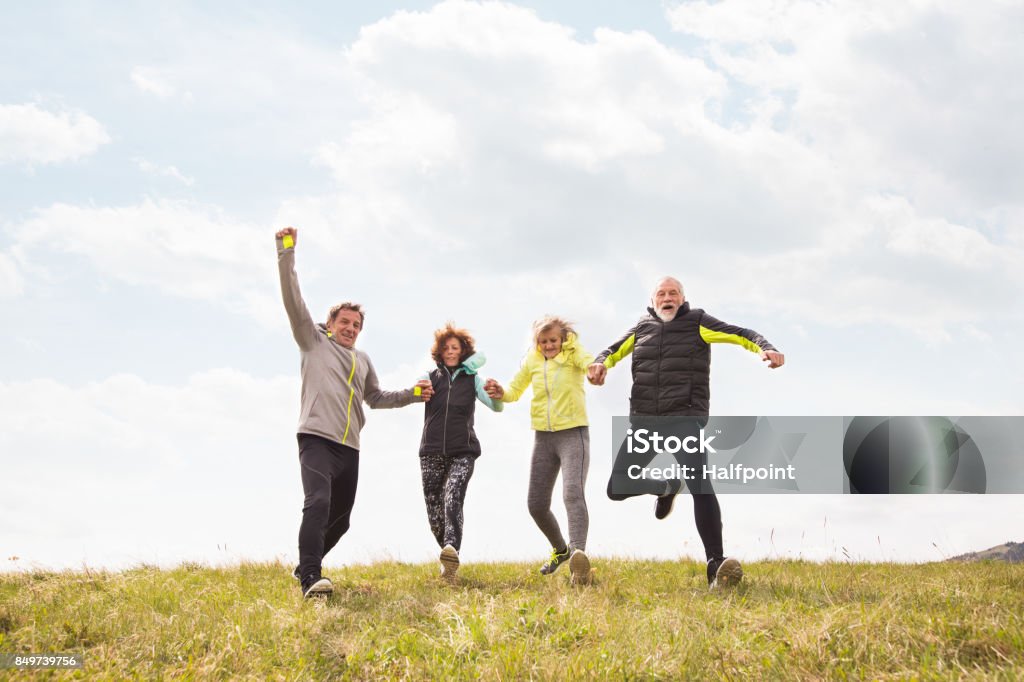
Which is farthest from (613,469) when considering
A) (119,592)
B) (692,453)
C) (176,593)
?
(119,592)

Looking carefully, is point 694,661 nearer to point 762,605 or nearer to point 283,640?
point 762,605

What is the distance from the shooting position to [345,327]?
26.0ft

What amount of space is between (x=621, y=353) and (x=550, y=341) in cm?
78

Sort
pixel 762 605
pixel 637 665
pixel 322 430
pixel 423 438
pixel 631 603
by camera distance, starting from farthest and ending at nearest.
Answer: pixel 423 438 → pixel 322 430 → pixel 631 603 → pixel 762 605 → pixel 637 665

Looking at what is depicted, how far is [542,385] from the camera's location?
8391mm

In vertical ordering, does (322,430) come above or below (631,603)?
above

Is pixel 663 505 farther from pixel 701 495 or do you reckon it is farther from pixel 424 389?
pixel 424 389

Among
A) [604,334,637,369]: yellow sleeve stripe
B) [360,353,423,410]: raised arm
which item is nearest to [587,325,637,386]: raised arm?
[604,334,637,369]: yellow sleeve stripe

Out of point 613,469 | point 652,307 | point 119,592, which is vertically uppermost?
point 652,307

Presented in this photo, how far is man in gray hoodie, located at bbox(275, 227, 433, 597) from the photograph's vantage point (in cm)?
705

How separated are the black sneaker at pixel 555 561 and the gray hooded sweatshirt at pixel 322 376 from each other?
7.98 ft

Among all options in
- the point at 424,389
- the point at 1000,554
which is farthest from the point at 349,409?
the point at 1000,554

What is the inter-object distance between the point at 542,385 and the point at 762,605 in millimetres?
3152

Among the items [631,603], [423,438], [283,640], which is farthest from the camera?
[423,438]
